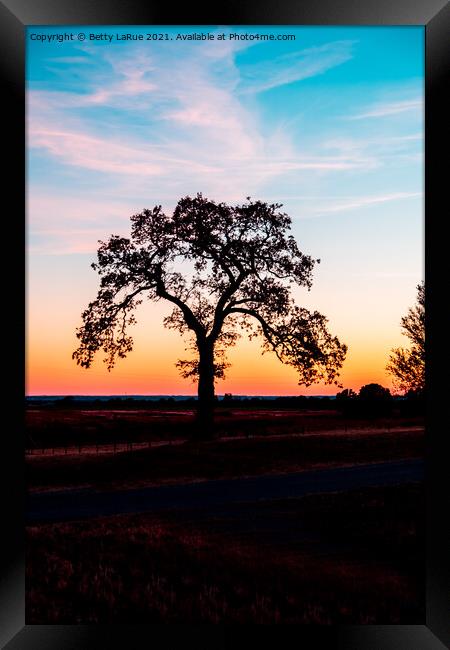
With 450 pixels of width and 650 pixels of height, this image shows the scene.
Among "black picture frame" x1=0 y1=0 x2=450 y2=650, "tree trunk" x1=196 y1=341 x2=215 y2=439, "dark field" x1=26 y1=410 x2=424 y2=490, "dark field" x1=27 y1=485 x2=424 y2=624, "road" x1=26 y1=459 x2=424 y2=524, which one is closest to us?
"black picture frame" x1=0 y1=0 x2=450 y2=650

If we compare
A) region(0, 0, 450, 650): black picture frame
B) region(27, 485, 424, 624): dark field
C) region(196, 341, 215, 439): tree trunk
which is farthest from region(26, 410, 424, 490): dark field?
region(0, 0, 450, 650): black picture frame

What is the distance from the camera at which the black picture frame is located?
4438 mm

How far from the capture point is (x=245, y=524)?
29.4 ft

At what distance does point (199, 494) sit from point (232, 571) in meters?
6.95

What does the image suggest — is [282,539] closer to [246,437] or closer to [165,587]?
[165,587]

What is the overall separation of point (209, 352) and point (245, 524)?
7.51 metres

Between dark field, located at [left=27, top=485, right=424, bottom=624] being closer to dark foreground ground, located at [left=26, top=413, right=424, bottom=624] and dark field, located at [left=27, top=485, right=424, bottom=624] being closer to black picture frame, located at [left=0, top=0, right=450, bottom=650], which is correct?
dark foreground ground, located at [left=26, top=413, right=424, bottom=624]

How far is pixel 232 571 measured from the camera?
5641mm

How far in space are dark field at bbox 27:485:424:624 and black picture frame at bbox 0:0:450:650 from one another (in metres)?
0.18

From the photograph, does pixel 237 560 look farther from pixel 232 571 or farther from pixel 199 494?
pixel 199 494
